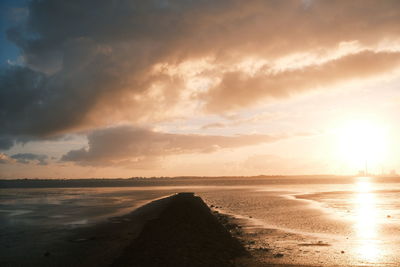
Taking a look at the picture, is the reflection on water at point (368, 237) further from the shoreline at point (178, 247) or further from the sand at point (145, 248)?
the sand at point (145, 248)

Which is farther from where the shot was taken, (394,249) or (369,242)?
(369,242)

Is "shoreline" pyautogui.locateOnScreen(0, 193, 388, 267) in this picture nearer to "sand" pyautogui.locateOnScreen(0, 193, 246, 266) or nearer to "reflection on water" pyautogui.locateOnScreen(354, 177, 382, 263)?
"sand" pyautogui.locateOnScreen(0, 193, 246, 266)

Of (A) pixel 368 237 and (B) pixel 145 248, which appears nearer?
(B) pixel 145 248

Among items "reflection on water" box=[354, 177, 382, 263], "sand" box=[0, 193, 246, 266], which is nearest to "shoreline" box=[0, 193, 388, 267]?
"sand" box=[0, 193, 246, 266]

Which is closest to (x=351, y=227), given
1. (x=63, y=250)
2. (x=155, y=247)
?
(x=155, y=247)

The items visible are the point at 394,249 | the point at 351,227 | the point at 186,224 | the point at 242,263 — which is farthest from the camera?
the point at 351,227

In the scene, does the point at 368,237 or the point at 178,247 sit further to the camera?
the point at 368,237

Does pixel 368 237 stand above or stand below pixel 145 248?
below

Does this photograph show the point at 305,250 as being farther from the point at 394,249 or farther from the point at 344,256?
the point at 394,249

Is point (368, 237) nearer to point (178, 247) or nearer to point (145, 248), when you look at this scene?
point (178, 247)

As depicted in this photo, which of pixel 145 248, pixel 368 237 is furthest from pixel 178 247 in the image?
pixel 368 237

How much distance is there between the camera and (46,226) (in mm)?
33156

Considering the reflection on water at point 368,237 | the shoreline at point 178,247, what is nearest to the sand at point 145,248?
the shoreline at point 178,247

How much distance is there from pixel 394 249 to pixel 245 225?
1359 cm
